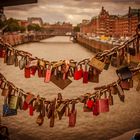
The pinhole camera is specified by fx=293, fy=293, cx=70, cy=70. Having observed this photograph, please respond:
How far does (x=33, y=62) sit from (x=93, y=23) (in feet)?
5.56

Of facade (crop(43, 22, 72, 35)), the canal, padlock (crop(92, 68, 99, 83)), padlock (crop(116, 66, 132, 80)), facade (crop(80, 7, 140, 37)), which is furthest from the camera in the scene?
the canal

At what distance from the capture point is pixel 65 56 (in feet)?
11.7

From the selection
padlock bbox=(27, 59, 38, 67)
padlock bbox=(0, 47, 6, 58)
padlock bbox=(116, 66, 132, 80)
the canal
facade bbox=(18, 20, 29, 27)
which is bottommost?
the canal

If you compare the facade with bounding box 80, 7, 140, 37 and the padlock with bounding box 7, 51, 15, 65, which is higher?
the facade with bounding box 80, 7, 140, 37

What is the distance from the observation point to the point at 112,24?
3627 mm

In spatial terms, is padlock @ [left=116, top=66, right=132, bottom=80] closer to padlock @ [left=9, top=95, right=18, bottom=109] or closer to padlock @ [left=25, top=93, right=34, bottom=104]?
padlock @ [left=25, top=93, right=34, bottom=104]

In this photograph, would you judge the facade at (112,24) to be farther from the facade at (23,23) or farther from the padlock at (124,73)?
the padlock at (124,73)

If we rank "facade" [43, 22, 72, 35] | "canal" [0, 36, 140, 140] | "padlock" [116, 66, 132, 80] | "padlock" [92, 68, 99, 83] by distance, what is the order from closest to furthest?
"padlock" [116, 66, 132, 80]
"padlock" [92, 68, 99, 83]
"facade" [43, 22, 72, 35]
"canal" [0, 36, 140, 140]

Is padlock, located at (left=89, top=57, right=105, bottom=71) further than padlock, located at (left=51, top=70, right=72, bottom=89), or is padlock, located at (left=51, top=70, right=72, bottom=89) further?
padlock, located at (left=51, top=70, right=72, bottom=89)

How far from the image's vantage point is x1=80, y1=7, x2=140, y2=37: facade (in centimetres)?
328

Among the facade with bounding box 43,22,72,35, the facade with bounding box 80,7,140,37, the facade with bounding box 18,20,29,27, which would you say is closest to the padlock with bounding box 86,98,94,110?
the facade with bounding box 80,7,140,37

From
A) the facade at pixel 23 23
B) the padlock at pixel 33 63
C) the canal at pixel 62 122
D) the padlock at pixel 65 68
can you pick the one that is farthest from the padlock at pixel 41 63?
the facade at pixel 23 23

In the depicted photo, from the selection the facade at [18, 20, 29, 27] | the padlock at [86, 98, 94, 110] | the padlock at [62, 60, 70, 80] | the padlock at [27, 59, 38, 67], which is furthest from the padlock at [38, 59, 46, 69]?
the facade at [18, 20, 29, 27]

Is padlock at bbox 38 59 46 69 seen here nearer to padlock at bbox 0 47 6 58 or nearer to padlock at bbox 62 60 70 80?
padlock at bbox 62 60 70 80
